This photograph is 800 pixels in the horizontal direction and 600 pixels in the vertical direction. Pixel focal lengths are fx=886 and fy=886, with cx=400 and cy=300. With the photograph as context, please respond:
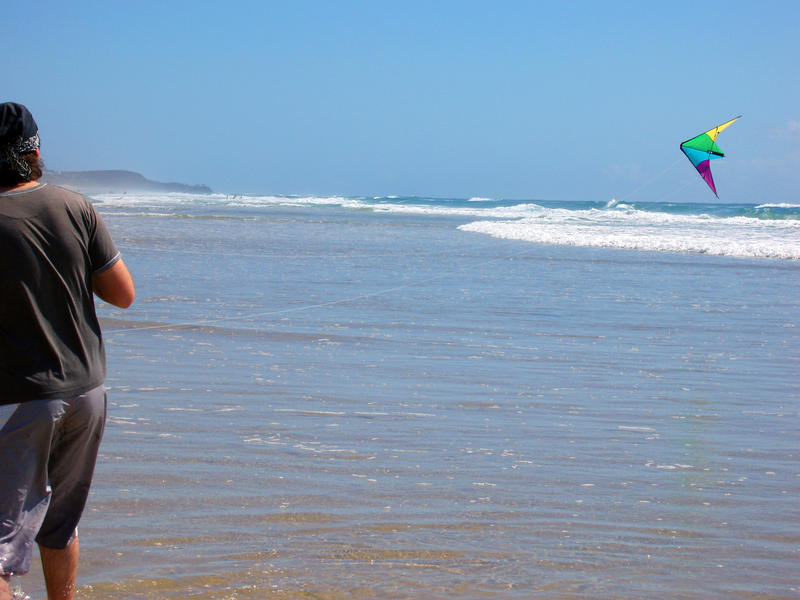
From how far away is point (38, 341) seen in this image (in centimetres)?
211

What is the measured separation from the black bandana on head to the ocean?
126 cm

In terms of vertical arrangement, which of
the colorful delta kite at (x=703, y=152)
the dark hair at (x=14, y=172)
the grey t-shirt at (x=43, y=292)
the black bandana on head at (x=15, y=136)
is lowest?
the grey t-shirt at (x=43, y=292)

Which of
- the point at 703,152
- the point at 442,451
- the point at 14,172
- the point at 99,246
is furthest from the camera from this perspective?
the point at 703,152

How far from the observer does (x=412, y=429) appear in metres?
4.37

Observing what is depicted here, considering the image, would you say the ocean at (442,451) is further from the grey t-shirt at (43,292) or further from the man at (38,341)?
the grey t-shirt at (43,292)

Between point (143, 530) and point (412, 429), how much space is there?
1629 mm

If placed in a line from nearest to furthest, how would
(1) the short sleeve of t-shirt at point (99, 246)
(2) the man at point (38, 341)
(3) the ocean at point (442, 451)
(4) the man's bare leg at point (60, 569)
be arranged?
(2) the man at point (38, 341) < (1) the short sleeve of t-shirt at point (99, 246) < (4) the man's bare leg at point (60, 569) < (3) the ocean at point (442, 451)

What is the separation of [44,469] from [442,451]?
2.18 meters

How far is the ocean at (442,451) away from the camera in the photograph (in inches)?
110

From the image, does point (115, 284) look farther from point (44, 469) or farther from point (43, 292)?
point (44, 469)

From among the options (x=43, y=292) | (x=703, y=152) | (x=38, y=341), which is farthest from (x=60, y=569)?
(x=703, y=152)

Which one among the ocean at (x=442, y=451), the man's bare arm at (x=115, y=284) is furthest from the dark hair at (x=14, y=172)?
the ocean at (x=442, y=451)

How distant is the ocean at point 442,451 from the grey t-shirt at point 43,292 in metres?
0.81

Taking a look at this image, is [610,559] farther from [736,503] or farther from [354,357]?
[354,357]
